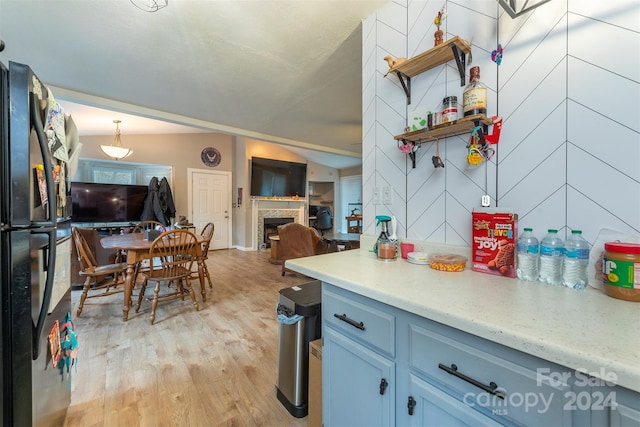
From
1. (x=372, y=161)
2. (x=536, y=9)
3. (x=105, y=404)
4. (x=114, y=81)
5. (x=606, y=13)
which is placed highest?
(x=114, y=81)

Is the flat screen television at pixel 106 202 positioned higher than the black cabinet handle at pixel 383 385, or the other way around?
the flat screen television at pixel 106 202

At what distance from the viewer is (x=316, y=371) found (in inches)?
48.1

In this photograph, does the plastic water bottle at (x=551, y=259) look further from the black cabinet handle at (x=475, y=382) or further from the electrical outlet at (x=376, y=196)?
the electrical outlet at (x=376, y=196)

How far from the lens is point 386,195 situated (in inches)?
58.7

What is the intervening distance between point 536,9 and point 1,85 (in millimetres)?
1818

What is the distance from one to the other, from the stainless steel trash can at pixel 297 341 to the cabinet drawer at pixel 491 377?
70 cm

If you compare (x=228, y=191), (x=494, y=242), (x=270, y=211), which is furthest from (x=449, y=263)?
(x=228, y=191)

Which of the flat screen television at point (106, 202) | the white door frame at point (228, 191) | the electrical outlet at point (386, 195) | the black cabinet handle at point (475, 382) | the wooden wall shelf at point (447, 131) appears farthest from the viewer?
the white door frame at point (228, 191)

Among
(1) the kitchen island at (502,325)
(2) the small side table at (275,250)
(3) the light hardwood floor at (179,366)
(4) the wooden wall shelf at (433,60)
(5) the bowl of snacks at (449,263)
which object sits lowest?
(3) the light hardwood floor at (179,366)

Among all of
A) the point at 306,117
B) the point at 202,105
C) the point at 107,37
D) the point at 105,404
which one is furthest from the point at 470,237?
the point at 202,105

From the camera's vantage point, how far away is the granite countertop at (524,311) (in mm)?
472

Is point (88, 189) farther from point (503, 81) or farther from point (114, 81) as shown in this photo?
point (503, 81)

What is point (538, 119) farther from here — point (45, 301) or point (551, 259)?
point (45, 301)

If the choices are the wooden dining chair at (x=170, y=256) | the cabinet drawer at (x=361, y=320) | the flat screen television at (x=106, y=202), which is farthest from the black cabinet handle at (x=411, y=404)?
the flat screen television at (x=106, y=202)
